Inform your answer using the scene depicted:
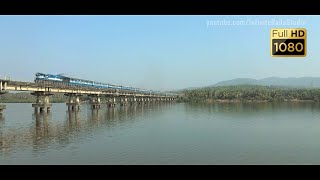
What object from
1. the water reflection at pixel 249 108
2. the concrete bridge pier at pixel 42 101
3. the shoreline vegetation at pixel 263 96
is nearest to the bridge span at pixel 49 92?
the concrete bridge pier at pixel 42 101

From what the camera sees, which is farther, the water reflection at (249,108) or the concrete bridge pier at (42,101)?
the water reflection at (249,108)

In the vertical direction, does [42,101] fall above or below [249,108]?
A: above

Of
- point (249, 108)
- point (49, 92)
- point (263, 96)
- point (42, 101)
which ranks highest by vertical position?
point (49, 92)

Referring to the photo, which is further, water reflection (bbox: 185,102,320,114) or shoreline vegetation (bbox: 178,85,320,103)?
shoreline vegetation (bbox: 178,85,320,103)

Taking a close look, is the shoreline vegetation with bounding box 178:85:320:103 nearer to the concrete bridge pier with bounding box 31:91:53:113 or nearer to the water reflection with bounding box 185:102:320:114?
the water reflection with bounding box 185:102:320:114

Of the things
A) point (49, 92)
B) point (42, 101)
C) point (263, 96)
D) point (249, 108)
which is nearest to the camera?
point (49, 92)

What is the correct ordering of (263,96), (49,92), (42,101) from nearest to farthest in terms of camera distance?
(49,92) < (42,101) < (263,96)

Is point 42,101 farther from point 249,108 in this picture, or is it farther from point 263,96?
point 263,96

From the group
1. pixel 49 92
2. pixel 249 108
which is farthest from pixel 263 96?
pixel 49 92

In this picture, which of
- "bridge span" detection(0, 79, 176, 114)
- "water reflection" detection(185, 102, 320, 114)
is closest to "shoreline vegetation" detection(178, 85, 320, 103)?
"water reflection" detection(185, 102, 320, 114)

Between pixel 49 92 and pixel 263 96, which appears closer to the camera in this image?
pixel 49 92

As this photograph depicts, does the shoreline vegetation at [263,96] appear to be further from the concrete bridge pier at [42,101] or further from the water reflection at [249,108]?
the concrete bridge pier at [42,101]
